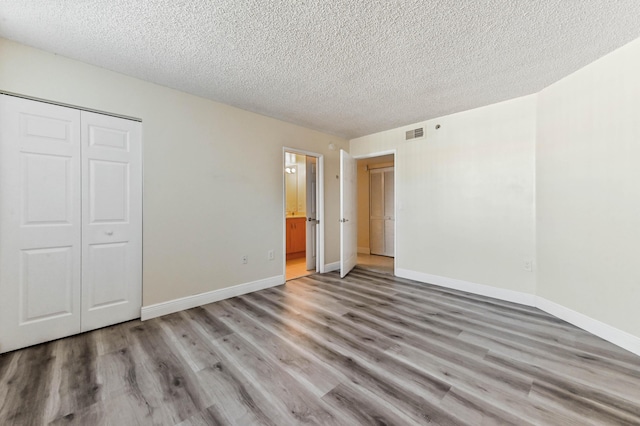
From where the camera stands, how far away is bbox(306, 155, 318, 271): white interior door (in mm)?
4559

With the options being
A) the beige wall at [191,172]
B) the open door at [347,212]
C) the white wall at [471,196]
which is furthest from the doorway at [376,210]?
the beige wall at [191,172]

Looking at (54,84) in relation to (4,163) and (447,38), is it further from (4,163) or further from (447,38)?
(447,38)

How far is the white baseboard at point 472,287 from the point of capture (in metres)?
2.90

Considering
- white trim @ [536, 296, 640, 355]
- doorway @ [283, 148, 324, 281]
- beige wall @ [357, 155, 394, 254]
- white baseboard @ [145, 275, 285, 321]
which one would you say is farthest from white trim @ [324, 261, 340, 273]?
white trim @ [536, 296, 640, 355]

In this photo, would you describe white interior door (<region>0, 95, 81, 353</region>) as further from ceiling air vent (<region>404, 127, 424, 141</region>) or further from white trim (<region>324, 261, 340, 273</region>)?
ceiling air vent (<region>404, 127, 424, 141</region>)

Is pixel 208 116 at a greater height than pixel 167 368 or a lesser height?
greater

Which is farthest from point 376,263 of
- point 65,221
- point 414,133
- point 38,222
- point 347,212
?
point 38,222

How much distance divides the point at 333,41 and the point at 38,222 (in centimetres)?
282

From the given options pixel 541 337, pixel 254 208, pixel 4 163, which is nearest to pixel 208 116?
pixel 254 208

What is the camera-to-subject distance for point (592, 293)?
226 centimetres

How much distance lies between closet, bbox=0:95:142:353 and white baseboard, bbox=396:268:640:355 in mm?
3699

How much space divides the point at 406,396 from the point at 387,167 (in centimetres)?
500

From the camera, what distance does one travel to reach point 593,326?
2.21 meters

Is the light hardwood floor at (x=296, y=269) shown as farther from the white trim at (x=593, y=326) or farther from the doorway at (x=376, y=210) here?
the white trim at (x=593, y=326)
